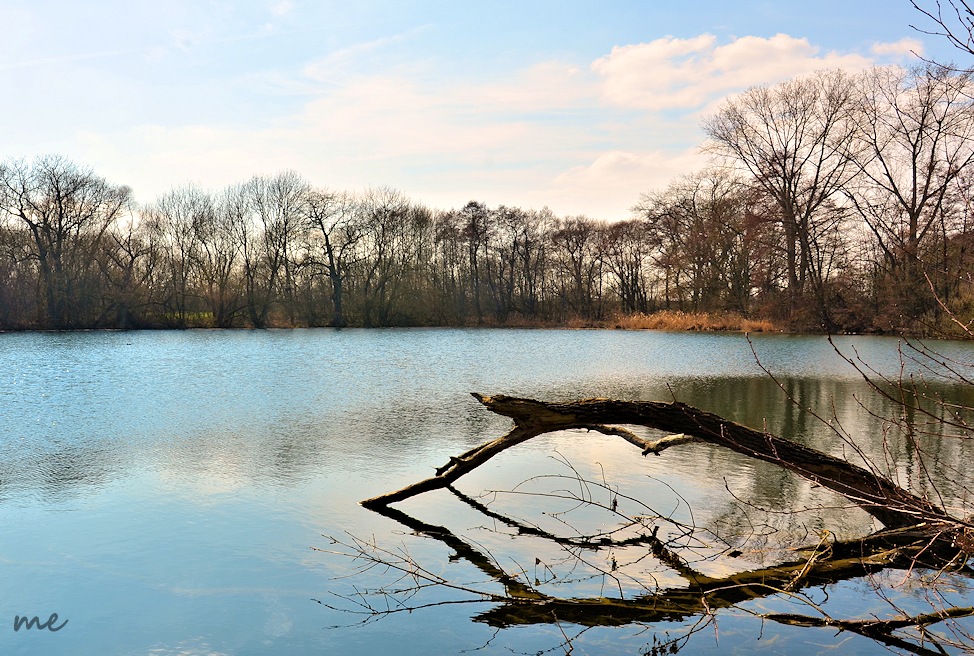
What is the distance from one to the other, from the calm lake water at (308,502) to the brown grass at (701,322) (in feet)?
75.2

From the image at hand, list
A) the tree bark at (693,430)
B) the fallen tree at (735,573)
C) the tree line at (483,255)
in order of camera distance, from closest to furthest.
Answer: the fallen tree at (735,573) → the tree bark at (693,430) → the tree line at (483,255)

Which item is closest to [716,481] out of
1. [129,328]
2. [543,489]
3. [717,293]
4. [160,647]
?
[543,489]

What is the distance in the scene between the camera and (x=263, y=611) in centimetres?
422

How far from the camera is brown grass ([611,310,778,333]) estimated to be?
37.9 m

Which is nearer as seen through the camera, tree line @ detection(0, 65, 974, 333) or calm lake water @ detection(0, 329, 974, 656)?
calm lake water @ detection(0, 329, 974, 656)

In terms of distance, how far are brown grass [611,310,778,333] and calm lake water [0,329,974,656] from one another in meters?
22.9

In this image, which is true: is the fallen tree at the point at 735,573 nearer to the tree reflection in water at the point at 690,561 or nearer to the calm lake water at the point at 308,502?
the tree reflection in water at the point at 690,561

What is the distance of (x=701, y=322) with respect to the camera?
3950 cm

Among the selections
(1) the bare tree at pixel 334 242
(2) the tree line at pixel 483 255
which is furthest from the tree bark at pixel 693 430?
(1) the bare tree at pixel 334 242

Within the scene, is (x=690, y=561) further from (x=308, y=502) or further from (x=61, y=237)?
(x=61, y=237)

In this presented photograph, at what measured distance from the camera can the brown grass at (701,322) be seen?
1491 inches

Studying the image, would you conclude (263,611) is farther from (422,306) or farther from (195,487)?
(422,306)
